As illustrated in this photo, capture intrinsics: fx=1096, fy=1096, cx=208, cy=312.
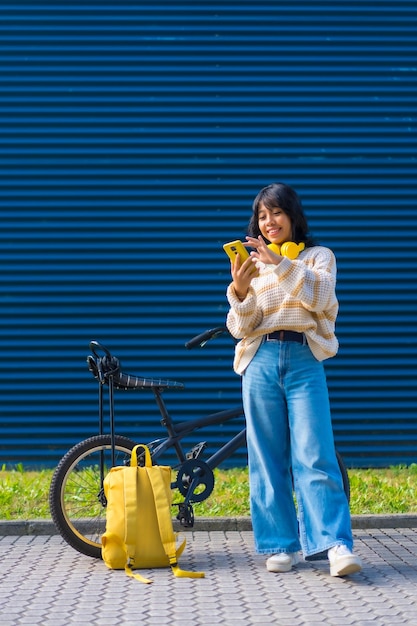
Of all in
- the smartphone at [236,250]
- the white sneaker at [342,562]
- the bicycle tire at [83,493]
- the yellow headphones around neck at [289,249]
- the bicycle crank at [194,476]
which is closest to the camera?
the white sneaker at [342,562]

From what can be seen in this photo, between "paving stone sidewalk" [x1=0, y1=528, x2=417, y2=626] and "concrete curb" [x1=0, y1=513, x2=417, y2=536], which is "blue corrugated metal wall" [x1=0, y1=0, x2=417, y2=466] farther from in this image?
"paving stone sidewalk" [x1=0, y1=528, x2=417, y2=626]

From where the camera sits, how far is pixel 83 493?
245 inches

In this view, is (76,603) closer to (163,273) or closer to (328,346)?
(328,346)

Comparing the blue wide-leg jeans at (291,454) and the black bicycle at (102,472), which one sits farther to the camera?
the black bicycle at (102,472)

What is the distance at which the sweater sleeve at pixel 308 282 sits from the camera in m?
5.33

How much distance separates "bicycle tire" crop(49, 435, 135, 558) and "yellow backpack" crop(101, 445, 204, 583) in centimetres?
33
